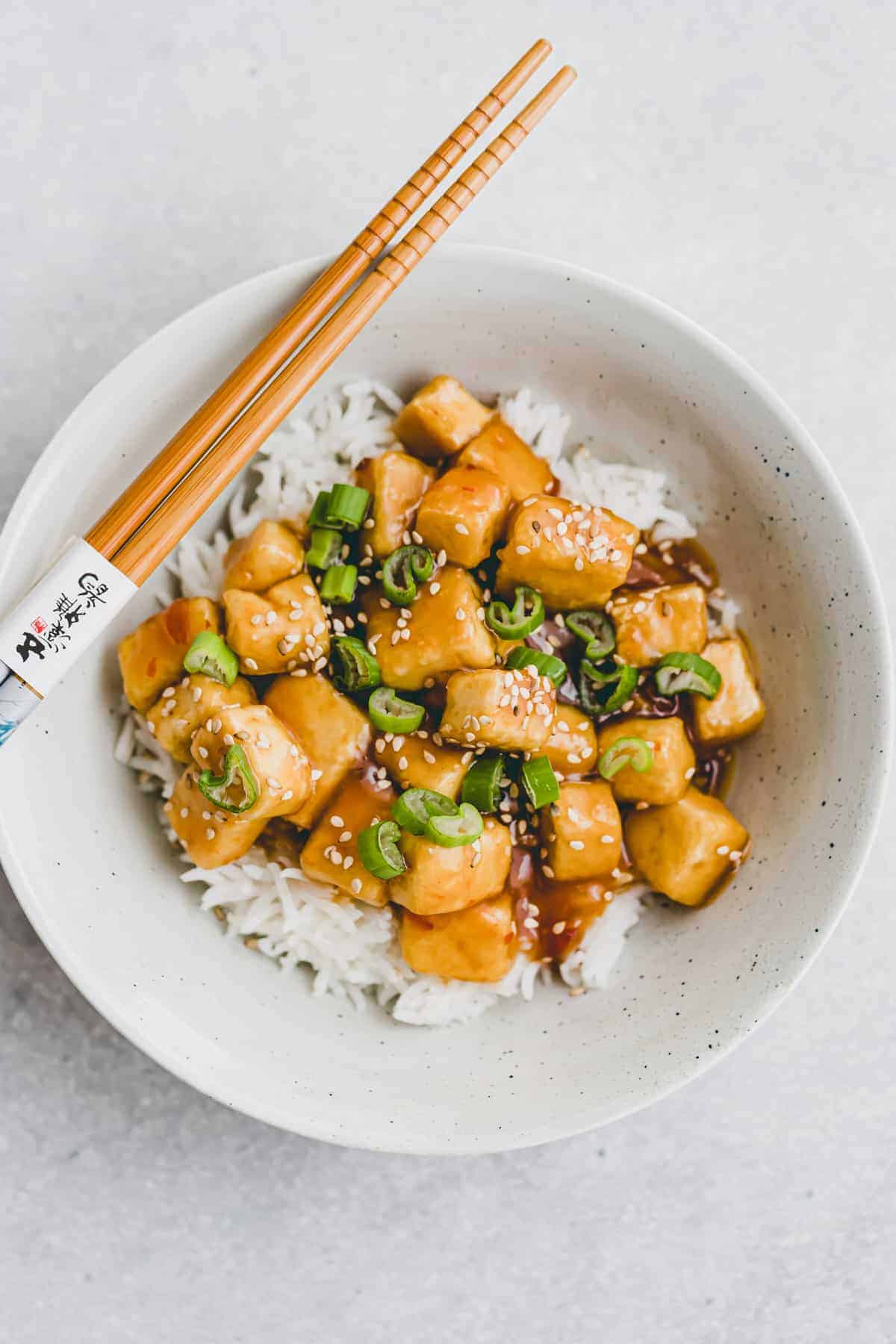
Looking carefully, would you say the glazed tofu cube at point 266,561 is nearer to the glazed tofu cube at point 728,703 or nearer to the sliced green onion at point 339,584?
the sliced green onion at point 339,584

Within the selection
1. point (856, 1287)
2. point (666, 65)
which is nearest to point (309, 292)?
point (666, 65)

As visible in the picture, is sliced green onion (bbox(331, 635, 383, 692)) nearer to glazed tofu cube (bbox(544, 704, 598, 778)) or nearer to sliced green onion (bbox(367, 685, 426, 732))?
sliced green onion (bbox(367, 685, 426, 732))

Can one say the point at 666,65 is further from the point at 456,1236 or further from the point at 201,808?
the point at 456,1236

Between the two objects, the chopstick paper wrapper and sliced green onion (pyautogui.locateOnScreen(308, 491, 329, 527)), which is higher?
sliced green onion (pyautogui.locateOnScreen(308, 491, 329, 527))

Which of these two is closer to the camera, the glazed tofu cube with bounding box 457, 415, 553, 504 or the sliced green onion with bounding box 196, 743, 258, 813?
the sliced green onion with bounding box 196, 743, 258, 813

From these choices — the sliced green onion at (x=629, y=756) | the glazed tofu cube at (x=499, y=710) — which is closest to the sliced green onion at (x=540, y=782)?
the glazed tofu cube at (x=499, y=710)

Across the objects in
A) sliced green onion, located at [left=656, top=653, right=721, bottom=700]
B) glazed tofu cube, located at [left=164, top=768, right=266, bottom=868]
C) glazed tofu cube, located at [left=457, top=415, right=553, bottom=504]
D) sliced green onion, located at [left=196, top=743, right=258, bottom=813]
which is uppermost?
glazed tofu cube, located at [left=457, top=415, right=553, bottom=504]

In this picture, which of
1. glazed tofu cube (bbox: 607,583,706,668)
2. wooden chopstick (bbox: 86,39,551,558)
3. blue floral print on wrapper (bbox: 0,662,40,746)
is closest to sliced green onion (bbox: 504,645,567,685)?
glazed tofu cube (bbox: 607,583,706,668)
